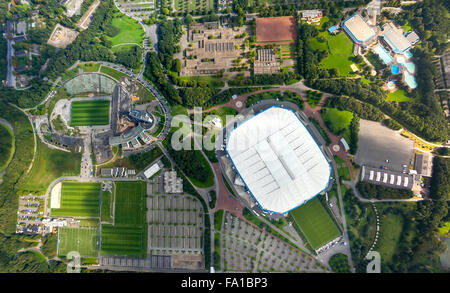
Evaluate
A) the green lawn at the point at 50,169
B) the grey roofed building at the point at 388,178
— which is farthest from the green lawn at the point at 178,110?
the grey roofed building at the point at 388,178

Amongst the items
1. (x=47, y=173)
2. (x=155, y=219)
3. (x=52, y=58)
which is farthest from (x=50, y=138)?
(x=155, y=219)

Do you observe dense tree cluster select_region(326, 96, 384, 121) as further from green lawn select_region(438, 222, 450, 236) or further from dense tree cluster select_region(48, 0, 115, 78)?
dense tree cluster select_region(48, 0, 115, 78)

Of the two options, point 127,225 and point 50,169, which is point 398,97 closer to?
point 127,225

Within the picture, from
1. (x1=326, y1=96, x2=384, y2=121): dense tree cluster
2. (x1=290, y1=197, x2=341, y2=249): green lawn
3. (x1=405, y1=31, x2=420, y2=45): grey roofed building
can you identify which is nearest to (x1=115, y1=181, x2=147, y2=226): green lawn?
(x1=290, y1=197, x2=341, y2=249): green lawn

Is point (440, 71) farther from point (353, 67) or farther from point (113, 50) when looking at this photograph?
point (113, 50)

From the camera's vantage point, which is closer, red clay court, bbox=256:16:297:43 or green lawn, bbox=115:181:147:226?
green lawn, bbox=115:181:147:226

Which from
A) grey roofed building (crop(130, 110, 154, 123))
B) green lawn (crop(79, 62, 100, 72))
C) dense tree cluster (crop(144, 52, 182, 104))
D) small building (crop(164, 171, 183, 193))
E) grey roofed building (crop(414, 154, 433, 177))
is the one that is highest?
green lawn (crop(79, 62, 100, 72))

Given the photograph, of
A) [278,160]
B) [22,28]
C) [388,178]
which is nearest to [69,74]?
[22,28]
